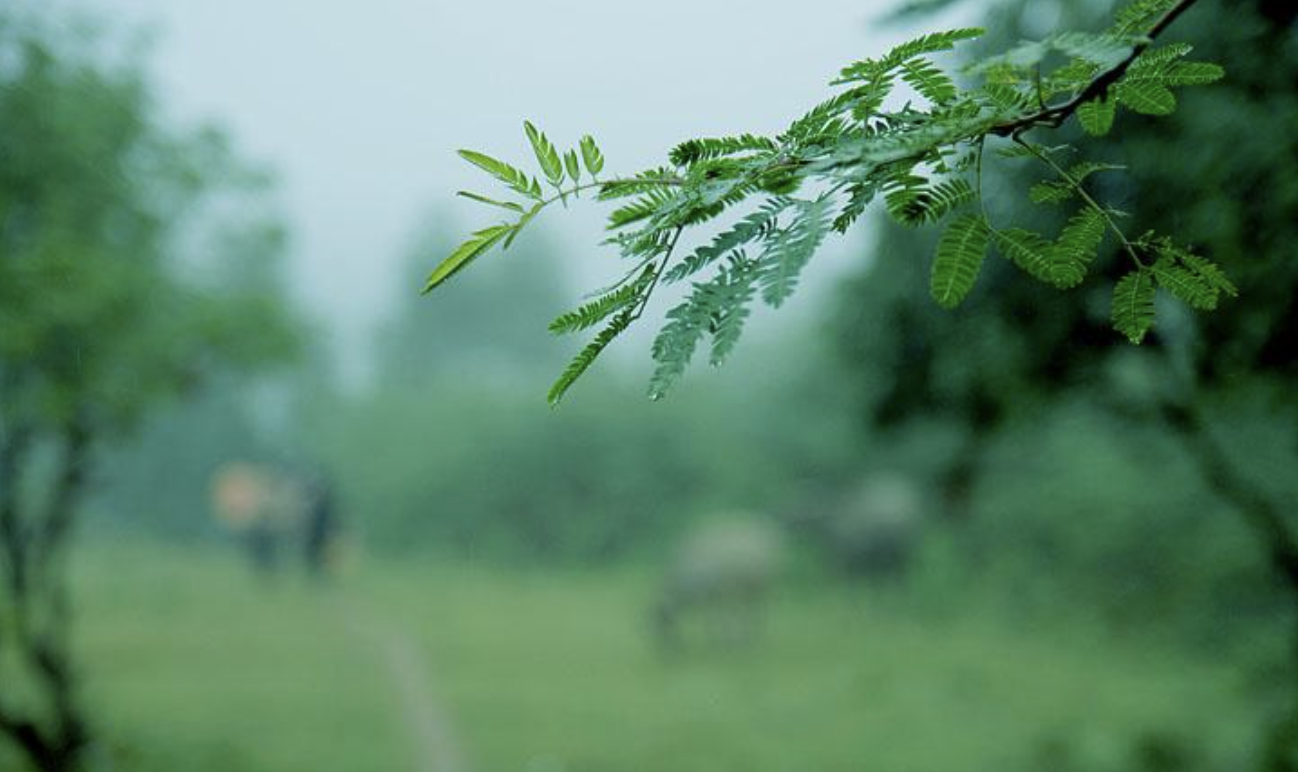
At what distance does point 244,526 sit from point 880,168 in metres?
18.6

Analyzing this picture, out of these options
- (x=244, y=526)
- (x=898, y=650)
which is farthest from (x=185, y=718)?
(x=244, y=526)

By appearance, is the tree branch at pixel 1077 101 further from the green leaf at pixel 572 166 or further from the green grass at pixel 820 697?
the green grass at pixel 820 697

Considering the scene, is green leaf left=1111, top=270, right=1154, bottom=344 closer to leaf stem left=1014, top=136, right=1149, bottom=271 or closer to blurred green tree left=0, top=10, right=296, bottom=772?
leaf stem left=1014, top=136, right=1149, bottom=271

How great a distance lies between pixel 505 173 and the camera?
1.14 meters

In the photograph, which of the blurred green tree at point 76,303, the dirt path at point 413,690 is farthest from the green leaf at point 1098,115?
the dirt path at point 413,690

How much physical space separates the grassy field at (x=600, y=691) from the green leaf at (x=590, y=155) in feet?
22.8

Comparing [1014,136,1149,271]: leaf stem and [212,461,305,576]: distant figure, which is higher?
[212,461,305,576]: distant figure

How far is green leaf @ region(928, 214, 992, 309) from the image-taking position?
1.30 meters

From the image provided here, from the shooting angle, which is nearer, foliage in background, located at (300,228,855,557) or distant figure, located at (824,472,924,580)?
distant figure, located at (824,472,924,580)

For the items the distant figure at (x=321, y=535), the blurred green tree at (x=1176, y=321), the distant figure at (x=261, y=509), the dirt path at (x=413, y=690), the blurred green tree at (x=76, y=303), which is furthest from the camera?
the distant figure at (x=261, y=509)

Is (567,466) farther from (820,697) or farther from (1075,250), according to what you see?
(1075,250)

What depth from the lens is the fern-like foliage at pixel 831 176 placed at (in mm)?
1119

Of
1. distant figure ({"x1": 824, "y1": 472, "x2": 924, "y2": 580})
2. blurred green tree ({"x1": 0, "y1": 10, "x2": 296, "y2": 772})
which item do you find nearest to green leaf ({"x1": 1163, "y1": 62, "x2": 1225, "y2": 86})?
blurred green tree ({"x1": 0, "y1": 10, "x2": 296, "y2": 772})

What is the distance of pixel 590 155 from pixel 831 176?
0.30 metres
